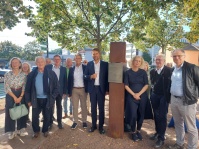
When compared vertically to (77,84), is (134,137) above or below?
below

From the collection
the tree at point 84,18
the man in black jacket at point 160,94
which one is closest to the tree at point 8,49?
the tree at point 84,18

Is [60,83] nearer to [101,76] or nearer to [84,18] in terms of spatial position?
[101,76]

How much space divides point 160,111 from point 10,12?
Result: 482 cm

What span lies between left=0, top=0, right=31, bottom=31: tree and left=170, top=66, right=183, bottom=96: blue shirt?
4572 mm

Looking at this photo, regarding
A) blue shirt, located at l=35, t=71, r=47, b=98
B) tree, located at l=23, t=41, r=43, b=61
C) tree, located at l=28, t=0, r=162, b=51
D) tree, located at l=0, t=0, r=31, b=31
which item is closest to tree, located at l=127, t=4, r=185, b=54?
tree, located at l=28, t=0, r=162, b=51

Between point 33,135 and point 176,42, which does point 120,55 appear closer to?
point 33,135

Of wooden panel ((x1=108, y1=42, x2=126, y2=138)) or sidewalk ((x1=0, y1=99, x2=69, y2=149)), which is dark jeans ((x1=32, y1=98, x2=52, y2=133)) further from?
wooden panel ((x1=108, y1=42, x2=126, y2=138))

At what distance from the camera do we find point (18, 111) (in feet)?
16.2

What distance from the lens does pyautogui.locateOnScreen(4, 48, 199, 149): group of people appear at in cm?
408

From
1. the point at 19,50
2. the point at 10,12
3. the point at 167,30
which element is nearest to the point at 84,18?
the point at 10,12

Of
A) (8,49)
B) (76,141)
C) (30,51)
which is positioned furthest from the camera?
(30,51)

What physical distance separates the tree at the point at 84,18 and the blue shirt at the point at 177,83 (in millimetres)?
2843

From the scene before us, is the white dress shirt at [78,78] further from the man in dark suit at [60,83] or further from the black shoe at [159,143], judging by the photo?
the black shoe at [159,143]

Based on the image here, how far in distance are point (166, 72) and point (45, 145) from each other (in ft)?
10.5
